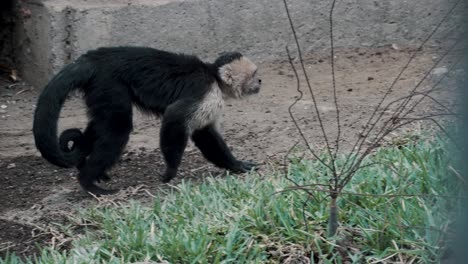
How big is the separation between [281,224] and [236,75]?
6.21ft

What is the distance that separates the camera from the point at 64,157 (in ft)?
17.4

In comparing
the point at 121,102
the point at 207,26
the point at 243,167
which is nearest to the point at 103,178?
the point at 121,102

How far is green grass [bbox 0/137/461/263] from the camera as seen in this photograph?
3.92 m

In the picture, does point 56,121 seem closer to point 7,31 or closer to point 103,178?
point 103,178

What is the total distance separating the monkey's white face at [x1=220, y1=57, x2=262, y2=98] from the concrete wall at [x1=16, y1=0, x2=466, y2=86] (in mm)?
1817

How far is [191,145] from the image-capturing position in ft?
21.4

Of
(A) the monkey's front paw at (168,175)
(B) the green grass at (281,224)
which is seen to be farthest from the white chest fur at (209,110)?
(B) the green grass at (281,224)

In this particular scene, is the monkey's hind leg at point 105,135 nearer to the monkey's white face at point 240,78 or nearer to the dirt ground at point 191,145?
the dirt ground at point 191,145

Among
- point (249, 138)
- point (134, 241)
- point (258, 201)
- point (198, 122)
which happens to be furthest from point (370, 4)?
point (134, 241)

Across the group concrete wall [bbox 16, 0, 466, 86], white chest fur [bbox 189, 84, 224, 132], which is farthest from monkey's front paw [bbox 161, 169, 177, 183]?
concrete wall [bbox 16, 0, 466, 86]

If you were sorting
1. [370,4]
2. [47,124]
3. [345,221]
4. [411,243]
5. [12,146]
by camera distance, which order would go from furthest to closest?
[370,4], [12,146], [47,124], [345,221], [411,243]

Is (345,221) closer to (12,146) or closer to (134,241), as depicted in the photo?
(134,241)

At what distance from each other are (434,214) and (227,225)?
1.00 metres

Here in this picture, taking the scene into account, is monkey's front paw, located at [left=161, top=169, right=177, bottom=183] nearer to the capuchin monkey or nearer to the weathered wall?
the capuchin monkey
